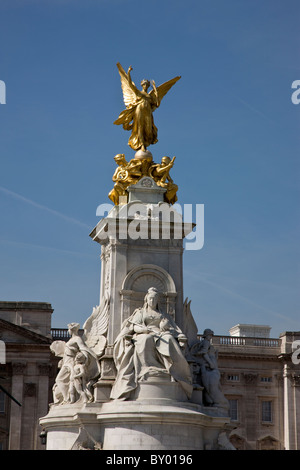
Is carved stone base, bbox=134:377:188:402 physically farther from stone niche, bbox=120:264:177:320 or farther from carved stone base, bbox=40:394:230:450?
stone niche, bbox=120:264:177:320

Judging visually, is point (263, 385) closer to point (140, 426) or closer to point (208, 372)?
point (208, 372)

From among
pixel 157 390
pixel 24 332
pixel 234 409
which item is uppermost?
pixel 24 332

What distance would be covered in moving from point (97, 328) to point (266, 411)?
3824 centimetres

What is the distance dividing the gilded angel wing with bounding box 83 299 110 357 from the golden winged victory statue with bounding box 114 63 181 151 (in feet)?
19.0

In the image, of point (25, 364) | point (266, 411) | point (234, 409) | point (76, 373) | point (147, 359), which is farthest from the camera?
point (266, 411)

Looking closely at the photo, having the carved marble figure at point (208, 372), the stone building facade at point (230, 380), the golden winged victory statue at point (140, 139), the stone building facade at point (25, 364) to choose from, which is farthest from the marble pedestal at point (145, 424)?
the stone building facade at point (25, 364)

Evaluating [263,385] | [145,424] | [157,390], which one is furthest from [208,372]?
[263,385]

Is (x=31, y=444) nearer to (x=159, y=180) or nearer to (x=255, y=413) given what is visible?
(x=255, y=413)

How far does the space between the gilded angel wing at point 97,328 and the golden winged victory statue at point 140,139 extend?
374 cm

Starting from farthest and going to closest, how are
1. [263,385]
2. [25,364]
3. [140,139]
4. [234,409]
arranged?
1. [263,385]
2. [234,409]
3. [25,364]
4. [140,139]

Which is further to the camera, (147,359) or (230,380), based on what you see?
(230,380)

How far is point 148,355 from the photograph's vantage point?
2703 centimetres

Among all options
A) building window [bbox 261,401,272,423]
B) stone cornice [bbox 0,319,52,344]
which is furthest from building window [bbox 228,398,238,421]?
stone cornice [bbox 0,319,52,344]

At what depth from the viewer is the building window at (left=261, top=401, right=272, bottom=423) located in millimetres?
64750
